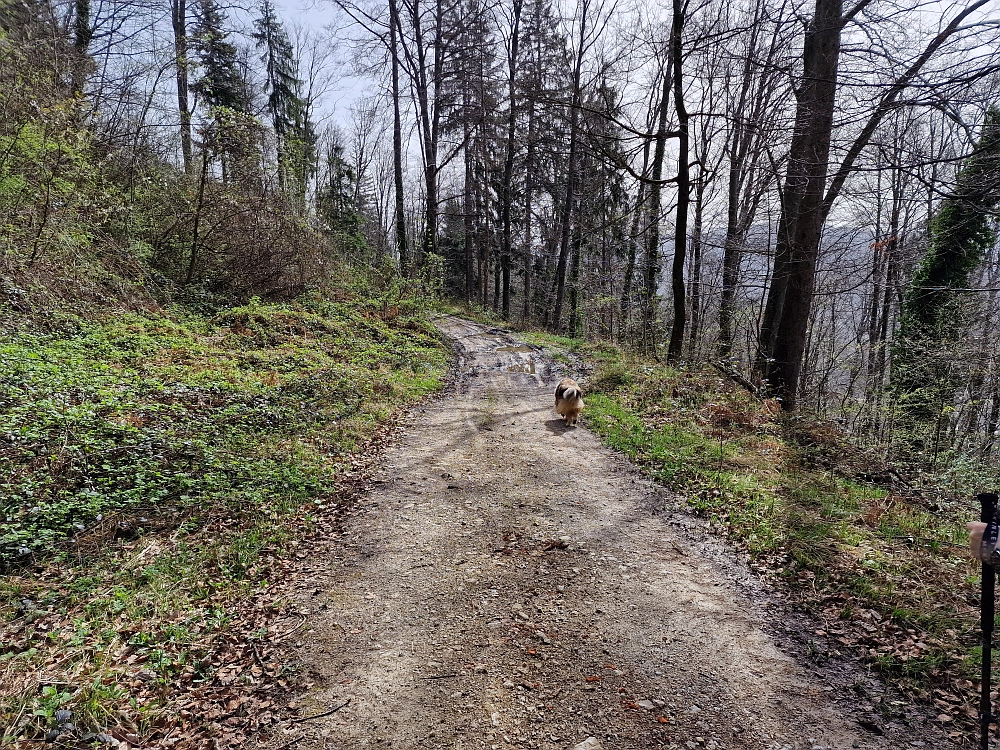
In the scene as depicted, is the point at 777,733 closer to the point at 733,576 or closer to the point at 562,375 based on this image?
the point at 733,576

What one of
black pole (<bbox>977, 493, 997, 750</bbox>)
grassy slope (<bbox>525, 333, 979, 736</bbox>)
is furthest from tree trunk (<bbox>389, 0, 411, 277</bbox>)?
black pole (<bbox>977, 493, 997, 750</bbox>)

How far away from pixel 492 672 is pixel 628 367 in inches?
367

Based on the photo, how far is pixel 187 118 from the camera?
12.1 metres

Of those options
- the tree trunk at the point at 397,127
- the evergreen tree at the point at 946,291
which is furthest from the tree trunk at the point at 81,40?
the evergreen tree at the point at 946,291

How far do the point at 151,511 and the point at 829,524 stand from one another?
6579 millimetres

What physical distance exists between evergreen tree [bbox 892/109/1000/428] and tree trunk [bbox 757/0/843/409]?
1.49 metres

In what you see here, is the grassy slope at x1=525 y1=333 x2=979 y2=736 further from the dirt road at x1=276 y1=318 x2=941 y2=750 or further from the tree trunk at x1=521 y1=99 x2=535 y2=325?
the tree trunk at x1=521 y1=99 x2=535 y2=325

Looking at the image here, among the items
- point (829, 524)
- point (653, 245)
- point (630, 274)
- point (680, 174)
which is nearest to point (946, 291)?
point (680, 174)

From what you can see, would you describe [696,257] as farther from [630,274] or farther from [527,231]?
[527,231]

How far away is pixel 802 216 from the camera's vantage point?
859cm

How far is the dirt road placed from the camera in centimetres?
277

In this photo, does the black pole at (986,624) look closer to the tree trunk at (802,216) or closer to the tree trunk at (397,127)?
the tree trunk at (802,216)

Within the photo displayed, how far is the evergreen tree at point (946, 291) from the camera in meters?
4.31

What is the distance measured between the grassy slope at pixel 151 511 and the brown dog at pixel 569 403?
120 inches
